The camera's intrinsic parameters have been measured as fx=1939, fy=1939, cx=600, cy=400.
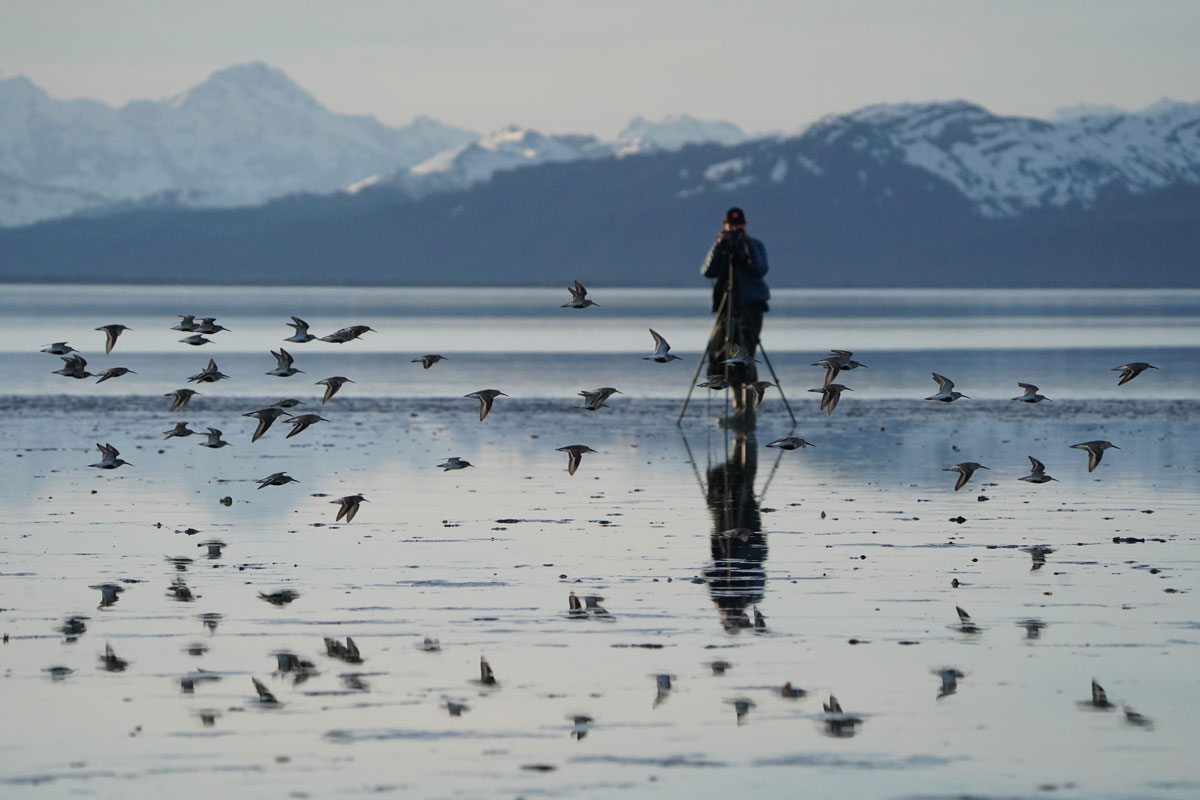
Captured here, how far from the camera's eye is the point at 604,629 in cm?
1238

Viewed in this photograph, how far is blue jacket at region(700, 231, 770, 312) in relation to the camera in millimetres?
27062

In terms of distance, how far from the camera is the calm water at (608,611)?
9.24 metres

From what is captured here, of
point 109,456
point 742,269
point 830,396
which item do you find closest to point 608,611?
point 830,396

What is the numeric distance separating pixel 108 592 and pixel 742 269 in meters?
15.1

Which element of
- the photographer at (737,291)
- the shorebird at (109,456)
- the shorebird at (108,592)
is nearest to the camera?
the shorebird at (108,592)

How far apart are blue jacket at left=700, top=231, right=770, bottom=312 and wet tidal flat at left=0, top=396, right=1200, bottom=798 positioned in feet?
15.1

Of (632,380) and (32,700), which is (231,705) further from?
(632,380)

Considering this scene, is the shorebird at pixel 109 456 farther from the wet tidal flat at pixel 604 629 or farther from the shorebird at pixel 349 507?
the shorebird at pixel 349 507

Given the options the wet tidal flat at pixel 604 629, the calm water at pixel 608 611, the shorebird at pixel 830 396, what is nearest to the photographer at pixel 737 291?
the calm water at pixel 608 611

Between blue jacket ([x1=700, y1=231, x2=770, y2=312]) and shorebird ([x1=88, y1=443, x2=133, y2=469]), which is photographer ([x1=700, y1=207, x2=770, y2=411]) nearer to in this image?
blue jacket ([x1=700, y1=231, x2=770, y2=312])

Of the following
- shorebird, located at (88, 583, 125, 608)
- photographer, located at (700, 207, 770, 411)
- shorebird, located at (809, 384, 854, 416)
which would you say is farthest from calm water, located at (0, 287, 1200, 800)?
photographer, located at (700, 207, 770, 411)

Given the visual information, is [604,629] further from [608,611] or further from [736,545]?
[736,545]

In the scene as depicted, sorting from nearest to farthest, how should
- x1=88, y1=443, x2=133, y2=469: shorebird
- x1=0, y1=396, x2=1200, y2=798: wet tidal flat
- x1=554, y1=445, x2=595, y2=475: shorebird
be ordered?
x1=0, y1=396, x2=1200, y2=798: wet tidal flat < x1=554, y1=445, x2=595, y2=475: shorebird < x1=88, y1=443, x2=133, y2=469: shorebird

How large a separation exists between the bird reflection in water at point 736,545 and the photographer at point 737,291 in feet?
11.7
